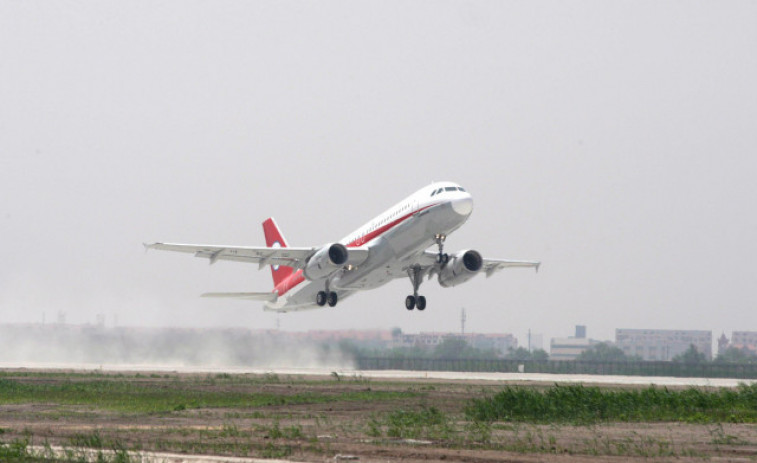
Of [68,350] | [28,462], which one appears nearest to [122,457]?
[28,462]

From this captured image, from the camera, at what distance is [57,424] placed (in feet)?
88.7

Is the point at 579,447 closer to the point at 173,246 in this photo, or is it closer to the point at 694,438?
the point at 694,438

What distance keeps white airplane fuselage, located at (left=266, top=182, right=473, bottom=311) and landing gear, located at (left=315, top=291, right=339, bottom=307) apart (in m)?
0.39

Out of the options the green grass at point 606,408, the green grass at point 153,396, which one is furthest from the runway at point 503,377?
the green grass at point 606,408

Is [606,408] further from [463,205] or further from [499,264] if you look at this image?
[499,264]

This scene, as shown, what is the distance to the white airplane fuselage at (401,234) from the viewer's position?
159 ft

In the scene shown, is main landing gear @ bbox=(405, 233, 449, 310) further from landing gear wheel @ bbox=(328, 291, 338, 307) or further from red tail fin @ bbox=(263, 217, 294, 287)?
red tail fin @ bbox=(263, 217, 294, 287)

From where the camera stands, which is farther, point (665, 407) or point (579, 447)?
point (665, 407)

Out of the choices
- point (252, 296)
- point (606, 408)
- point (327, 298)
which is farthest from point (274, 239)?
point (606, 408)

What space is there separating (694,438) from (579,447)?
12.3 feet

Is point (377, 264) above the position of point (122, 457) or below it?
above

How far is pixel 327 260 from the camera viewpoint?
5400 cm

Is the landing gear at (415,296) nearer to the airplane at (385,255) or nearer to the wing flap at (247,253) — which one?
the airplane at (385,255)

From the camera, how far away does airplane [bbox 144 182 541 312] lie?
→ 161ft
